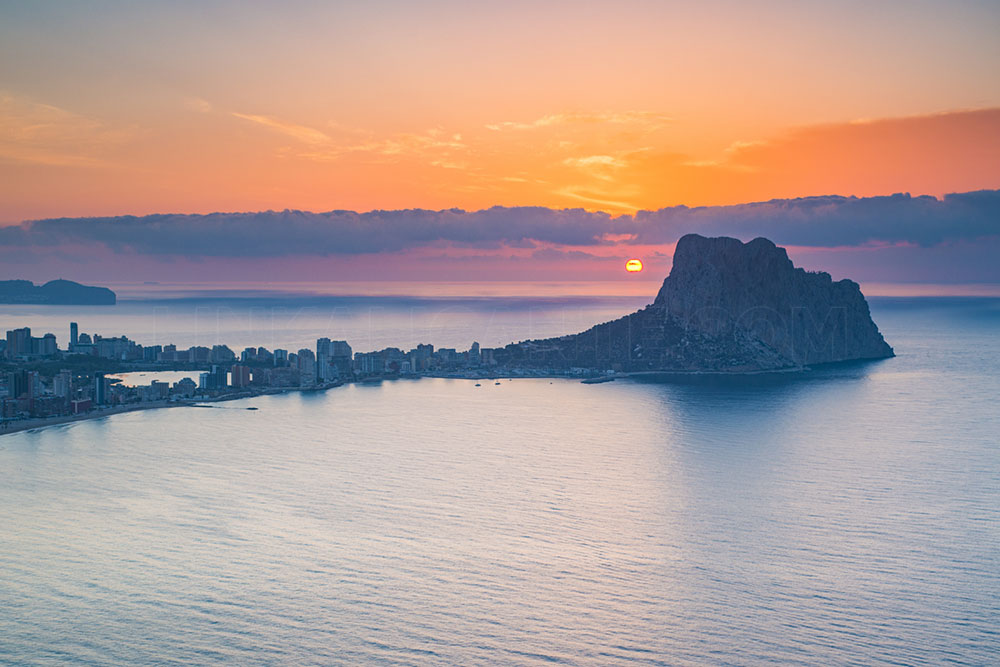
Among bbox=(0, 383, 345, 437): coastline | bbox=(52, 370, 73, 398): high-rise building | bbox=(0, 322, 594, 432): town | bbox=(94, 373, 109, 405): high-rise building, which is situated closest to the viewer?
bbox=(0, 383, 345, 437): coastline

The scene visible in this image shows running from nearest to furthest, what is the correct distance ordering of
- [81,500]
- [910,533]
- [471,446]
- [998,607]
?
[998,607], [910,533], [81,500], [471,446]

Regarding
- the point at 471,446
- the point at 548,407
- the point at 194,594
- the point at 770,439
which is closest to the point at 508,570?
the point at 194,594

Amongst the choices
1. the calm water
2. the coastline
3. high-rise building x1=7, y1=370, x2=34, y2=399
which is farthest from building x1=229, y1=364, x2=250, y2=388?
the calm water

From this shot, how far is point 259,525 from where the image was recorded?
116 feet

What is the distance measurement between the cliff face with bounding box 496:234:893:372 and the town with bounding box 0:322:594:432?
33.3 ft

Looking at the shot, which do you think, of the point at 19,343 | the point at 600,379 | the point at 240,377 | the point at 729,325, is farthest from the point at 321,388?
the point at 729,325

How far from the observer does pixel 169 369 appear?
101 m

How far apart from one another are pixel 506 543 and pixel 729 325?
261ft

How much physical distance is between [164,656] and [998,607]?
85.1 ft

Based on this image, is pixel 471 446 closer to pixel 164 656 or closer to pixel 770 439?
pixel 770 439

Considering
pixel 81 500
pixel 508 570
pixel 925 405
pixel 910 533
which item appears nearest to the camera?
pixel 508 570

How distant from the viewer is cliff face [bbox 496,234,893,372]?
337 feet

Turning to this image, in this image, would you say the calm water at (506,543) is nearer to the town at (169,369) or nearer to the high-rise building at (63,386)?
the high-rise building at (63,386)

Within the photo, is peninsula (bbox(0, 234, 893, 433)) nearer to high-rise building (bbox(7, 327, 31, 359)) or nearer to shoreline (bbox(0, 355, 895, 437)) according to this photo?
high-rise building (bbox(7, 327, 31, 359))
